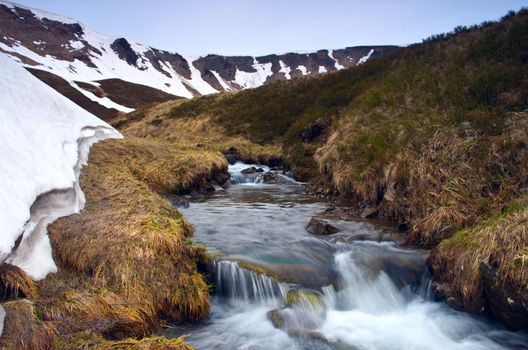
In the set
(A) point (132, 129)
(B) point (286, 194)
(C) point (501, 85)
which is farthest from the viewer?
(A) point (132, 129)

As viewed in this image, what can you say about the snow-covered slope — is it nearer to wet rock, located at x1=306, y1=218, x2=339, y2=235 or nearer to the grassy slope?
the grassy slope

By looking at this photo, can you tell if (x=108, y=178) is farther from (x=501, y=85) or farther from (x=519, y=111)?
(x=501, y=85)

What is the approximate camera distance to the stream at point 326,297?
21.3 feet

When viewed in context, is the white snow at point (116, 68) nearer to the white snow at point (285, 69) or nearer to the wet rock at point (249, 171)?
the white snow at point (285, 69)

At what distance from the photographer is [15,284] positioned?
5602mm

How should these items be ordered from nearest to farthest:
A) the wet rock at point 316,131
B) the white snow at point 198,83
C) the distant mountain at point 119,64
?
the wet rock at point 316,131 < the distant mountain at point 119,64 < the white snow at point 198,83

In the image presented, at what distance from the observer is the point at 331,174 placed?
1559 centimetres

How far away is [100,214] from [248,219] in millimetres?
4699

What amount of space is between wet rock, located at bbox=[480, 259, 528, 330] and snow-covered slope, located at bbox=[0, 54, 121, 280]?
6.75 metres

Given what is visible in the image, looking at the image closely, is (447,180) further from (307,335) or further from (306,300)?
(307,335)

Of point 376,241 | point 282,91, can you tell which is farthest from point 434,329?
point 282,91

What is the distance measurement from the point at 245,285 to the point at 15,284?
370 cm

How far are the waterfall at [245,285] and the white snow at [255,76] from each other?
134693 millimetres

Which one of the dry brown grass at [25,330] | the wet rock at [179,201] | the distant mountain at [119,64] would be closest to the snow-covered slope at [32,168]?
the dry brown grass at [25,330]
